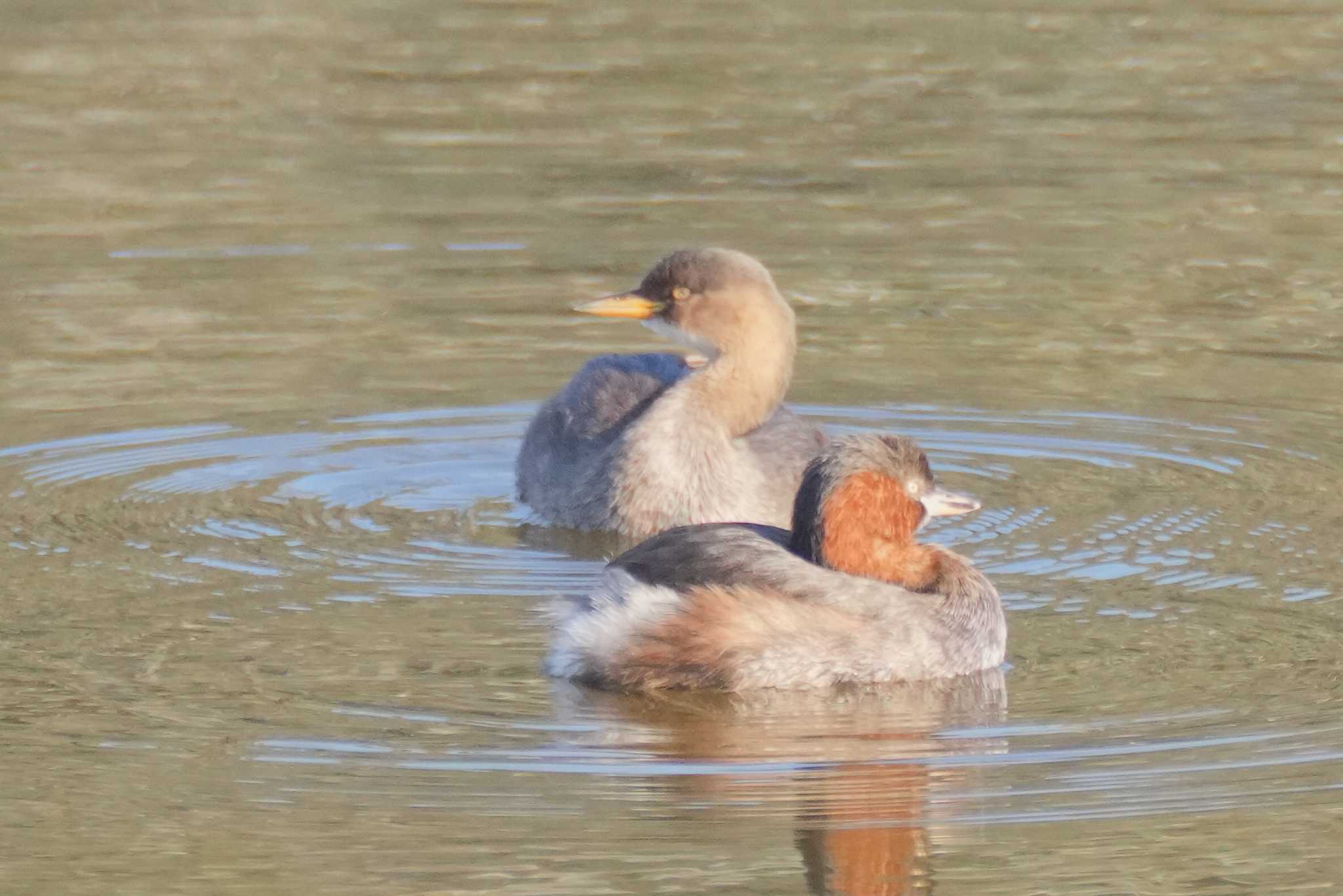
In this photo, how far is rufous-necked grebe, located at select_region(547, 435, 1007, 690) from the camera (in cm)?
742

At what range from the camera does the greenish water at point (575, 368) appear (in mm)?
6301

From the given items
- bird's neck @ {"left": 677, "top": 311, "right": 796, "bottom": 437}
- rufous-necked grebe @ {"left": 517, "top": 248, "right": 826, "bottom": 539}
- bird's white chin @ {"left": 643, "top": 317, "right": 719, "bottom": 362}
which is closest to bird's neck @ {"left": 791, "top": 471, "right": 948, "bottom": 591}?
rufous-necked grebe @ {"left": 517, "top": 248, "right": 826, "bottom": 539}

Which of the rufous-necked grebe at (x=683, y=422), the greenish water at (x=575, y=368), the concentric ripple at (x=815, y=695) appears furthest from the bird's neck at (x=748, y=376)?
the greenish water at (x=575, y=368)

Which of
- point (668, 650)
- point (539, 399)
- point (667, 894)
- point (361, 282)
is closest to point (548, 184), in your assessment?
point (361, 282)

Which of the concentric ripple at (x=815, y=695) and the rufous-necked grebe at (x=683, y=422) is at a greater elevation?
the rufous-necked grebe at (x=683, y=422)

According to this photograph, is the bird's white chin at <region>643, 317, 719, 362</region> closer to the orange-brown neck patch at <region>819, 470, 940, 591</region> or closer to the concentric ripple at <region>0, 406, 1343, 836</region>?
the concentric ripple at <region>0, 406, 1343, 836</region>

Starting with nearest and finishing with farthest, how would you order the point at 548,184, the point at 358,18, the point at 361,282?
1. the point at 361,282
2. the point at 548,184
3. the point at 358,18

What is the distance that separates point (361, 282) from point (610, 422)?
10.5ft

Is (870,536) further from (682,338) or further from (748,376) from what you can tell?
(682,338)

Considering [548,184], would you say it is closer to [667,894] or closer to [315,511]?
[315,511]

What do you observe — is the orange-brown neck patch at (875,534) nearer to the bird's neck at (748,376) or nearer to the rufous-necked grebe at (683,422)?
the rufous-necked grebe at (683,422)

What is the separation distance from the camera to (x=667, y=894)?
5.80m

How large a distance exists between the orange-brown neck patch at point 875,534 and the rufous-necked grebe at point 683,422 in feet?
5.87

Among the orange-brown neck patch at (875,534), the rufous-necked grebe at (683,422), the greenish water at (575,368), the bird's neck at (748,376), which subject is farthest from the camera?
the bird's neck at (748,376)
